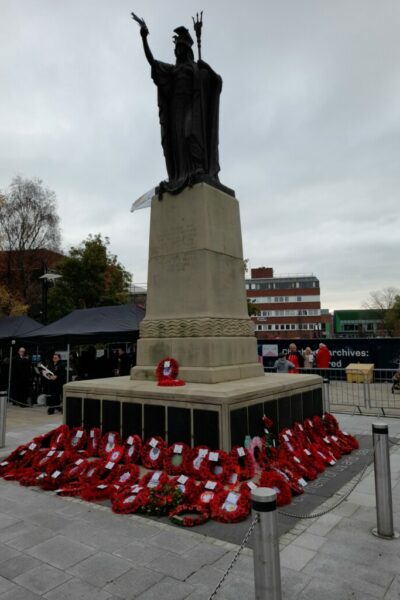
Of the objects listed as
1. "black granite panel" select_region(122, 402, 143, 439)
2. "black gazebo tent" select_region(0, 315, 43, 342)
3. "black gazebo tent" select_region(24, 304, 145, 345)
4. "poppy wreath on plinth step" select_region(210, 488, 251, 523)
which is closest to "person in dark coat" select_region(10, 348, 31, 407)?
"black gazebo tent" select_region(0, 315, 43, 342)

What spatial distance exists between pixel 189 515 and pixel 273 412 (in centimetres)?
230

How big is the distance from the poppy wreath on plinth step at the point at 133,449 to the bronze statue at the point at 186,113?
171 inches

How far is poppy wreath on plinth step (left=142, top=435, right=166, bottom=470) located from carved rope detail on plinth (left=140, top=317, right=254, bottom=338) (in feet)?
5.97

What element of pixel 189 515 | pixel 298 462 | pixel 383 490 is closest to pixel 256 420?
pixel 298 462

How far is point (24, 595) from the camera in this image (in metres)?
3.02

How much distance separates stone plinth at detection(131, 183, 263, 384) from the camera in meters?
6.85

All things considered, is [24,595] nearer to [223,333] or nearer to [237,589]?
[237,589]

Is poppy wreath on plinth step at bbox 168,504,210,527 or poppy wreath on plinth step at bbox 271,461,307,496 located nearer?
poppy wreath on plinth step at bbox 168,504,210,527

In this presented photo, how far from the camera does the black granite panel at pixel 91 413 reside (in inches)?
260

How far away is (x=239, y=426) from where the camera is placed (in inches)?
214

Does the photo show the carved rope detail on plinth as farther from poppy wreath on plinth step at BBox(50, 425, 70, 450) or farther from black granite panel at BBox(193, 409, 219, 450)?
poppy wreath on plinth step at BBox(50, 425, 70, 450)

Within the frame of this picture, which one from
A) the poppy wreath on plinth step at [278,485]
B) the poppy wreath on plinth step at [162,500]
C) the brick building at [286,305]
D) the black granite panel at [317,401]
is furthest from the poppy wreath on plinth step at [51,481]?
the brick building at [286,305]

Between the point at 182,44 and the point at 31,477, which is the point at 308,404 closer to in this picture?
the point at 31,477

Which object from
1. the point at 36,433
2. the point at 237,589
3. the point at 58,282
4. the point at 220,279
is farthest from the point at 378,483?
the point at 58,282
